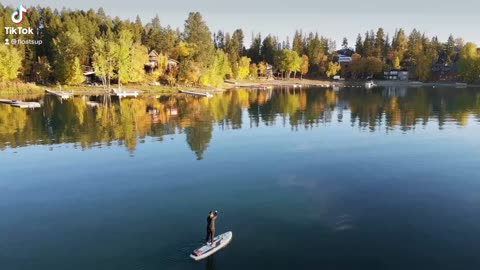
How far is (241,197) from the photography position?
1200 inches

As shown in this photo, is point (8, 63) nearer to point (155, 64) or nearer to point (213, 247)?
point (155, 64)

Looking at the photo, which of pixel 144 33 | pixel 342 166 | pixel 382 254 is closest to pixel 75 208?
pixel 382 254

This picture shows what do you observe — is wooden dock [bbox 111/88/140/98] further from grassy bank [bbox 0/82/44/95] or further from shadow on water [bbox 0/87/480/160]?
grassy bank [bbox 0/82/44/95]

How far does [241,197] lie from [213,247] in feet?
30.9

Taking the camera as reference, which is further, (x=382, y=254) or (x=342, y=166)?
(x=342, y=166)

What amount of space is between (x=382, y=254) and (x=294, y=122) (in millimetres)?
50430

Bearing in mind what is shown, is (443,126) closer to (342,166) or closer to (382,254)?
(342,166)

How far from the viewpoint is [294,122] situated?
71.1m

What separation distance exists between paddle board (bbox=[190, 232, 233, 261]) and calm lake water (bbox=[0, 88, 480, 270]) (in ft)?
1.17

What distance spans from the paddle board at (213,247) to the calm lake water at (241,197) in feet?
1.17

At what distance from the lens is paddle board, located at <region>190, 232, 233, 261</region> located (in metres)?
20.7

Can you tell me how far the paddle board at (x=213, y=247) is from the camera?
2070cm

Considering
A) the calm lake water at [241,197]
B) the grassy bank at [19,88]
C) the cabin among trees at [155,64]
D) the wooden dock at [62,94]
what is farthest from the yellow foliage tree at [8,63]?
the calm lake water at [241,197]

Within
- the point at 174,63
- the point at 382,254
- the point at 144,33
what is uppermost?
the point at 144,33
